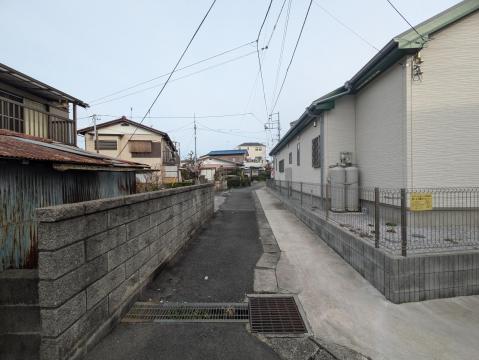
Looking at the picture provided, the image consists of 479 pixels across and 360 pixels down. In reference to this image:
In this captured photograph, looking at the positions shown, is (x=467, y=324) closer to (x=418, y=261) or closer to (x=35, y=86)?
(x=418, y=261)

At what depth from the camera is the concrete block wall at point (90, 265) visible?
2.14 metres

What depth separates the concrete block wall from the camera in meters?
2.14

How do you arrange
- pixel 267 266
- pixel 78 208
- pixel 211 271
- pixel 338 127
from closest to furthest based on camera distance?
pixel 78 208
pixel 211 271
pixel 267 266
pixel 338 127

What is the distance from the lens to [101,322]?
2785 mm

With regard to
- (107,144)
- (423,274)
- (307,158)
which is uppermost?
(107,144)

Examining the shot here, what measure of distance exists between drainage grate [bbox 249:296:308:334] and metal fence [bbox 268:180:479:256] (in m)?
1.77

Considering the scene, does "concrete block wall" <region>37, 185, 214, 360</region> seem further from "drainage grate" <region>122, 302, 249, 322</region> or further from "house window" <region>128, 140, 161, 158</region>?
"house window" <region>128, 140, 161, 158</region>

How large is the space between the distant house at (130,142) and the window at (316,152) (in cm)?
1615

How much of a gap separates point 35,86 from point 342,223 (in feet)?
Result: 30.8

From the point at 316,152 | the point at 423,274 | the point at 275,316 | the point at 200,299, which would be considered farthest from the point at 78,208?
the point at 316,152

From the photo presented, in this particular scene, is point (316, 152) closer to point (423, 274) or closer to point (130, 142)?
point (423, 274)

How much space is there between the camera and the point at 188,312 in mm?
3463

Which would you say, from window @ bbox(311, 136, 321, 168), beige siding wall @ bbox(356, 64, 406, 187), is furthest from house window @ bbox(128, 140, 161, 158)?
beige siding wall @ bbox(356, 64, 406, 187)

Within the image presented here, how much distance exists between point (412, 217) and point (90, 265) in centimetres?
639
